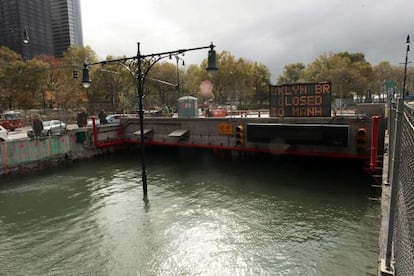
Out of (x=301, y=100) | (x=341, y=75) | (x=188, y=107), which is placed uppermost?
(x=341, y=75)

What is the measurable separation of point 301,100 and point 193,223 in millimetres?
10161

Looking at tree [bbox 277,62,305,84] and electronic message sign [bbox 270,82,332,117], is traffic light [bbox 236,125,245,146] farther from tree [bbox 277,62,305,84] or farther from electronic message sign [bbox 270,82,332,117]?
tree [bbox 277,62,305,84]

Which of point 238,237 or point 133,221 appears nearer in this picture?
point 238,237

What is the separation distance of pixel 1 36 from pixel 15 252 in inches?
2080

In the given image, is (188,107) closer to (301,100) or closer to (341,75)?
(301,100)

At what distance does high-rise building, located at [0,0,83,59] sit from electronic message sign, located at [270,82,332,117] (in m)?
19.6

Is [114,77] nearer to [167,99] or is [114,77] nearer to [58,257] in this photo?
[167,99]

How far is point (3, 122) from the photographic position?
3516 centimetres

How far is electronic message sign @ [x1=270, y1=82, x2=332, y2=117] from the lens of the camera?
54.1 ft

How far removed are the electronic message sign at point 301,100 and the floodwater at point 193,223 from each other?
11.3 ft

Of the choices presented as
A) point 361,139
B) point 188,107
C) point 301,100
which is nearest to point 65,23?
point 188,107

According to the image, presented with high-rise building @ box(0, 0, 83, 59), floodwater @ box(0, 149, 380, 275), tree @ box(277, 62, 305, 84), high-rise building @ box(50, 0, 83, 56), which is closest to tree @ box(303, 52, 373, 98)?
tree @ box(277, 62, 305, 84)

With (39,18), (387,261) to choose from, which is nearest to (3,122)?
(39,18)

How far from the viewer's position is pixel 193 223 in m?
10.5
